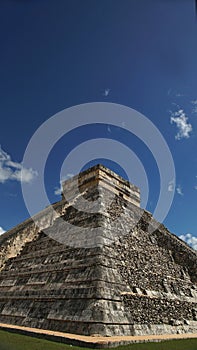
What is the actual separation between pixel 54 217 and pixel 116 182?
4.63 m

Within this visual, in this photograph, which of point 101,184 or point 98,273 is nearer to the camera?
point 98,273

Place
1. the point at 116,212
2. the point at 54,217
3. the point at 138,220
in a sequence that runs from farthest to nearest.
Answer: the point at 54,217 → the point at 138,220 → the point at 116,212

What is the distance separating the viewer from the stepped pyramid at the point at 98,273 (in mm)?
7531

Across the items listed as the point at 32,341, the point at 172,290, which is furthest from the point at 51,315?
the point at 172,290

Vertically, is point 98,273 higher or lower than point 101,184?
lower

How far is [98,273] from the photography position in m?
8.05

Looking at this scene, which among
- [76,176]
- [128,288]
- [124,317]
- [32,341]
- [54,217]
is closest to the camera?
[32,341]

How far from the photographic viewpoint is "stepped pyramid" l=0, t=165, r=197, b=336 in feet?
24.7

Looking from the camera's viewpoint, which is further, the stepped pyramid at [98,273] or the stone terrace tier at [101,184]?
the stone terrace tier at [101,184]

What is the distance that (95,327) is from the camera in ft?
21.6

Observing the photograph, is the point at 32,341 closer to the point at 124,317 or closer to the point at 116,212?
the point at 124,317

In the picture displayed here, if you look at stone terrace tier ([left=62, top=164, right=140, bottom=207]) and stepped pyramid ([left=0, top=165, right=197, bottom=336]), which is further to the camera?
stone terrace tier ([left=62, top=164, right=140, bottom=207])

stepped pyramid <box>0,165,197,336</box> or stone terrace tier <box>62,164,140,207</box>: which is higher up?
stone terrace tier <box>62,164,140,207</box>

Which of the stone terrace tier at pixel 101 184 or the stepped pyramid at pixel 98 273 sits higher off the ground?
the stone terrace tier at pixel 101 184
